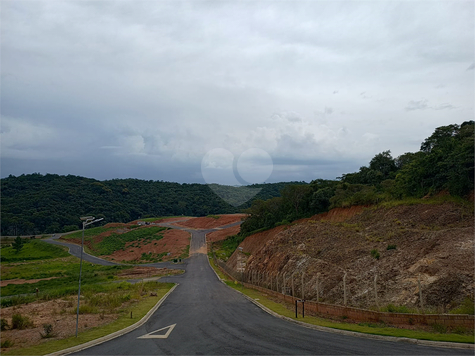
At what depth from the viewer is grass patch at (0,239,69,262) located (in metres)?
81.1

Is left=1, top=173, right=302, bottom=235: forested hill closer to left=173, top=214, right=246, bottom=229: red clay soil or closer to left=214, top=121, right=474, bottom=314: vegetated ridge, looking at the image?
left=173, top=214, right=246, bottom=229: red clay soil

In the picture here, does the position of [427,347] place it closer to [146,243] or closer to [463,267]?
[463,267]

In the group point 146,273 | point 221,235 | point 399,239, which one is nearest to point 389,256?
point 399,239

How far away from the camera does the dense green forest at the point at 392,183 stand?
88.0ft

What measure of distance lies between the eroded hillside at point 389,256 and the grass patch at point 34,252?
223 feet

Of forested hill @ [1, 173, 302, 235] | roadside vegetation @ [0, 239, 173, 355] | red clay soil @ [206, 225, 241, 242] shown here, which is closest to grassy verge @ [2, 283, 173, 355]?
roadside vegetation @ [0, 239, 173, 355]

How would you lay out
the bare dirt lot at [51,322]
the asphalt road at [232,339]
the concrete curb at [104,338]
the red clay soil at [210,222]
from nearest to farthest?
the asphalt road at [232,339] < the concrete curb at [104,338] < the bare dirt lot at [51,322] < the red clay soil at [210,222]

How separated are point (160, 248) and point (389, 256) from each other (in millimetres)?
68047

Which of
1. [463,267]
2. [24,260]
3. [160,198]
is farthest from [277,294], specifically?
[160,198]

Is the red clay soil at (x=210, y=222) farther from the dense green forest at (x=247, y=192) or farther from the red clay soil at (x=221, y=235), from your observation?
the red clay soil at (x=221, y=235)

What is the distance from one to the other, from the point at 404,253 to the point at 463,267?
13.7ft

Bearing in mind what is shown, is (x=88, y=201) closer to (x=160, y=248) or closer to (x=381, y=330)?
(x=160, y=248)

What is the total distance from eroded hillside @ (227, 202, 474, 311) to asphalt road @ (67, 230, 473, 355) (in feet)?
15.9

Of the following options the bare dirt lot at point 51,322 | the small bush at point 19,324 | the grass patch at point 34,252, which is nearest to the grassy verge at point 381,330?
the bare dirt lot at point 51,322
